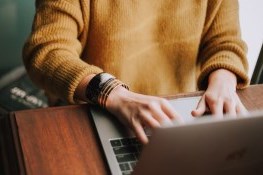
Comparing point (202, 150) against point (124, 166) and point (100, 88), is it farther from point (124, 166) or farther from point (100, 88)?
point (100, 88)

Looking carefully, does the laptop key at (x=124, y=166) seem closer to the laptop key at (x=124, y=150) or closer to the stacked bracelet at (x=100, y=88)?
the laptop key at (x=124, y=150)

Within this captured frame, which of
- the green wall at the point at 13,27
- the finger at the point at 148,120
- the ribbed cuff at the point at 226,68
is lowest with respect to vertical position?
the green wall at the point at 13,27

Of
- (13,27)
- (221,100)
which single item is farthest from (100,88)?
(13,27)

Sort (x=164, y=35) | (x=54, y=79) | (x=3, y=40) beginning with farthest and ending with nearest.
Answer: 1. (x=3, y=40)
2. (x=164, y=35)
3. (x=54, y=79)

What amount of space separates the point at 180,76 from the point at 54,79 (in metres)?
0.44

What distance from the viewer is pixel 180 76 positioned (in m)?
1.15

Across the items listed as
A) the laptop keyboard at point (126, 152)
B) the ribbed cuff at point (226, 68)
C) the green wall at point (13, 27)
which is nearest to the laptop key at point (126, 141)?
the laptop keyboard at point (126, 152)

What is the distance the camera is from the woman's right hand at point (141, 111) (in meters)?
0.72

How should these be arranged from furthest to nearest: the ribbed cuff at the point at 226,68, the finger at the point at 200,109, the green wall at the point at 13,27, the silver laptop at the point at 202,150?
the green wall at the point at 13,27
the ribbed cuff at the point at 226,68
the finger at the point at 200,109
the silver laptop at the point at 202,150

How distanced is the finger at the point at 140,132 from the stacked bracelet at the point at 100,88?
9 cm

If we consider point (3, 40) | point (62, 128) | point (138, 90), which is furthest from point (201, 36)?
point (3, 40)

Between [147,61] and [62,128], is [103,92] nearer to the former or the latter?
[62,128]

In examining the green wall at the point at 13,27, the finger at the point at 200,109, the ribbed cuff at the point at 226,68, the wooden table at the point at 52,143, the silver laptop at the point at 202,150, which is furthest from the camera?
the green wall at the point at 13,27

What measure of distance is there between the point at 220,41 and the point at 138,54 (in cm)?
22
